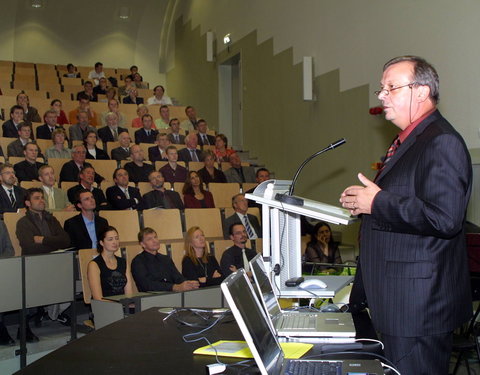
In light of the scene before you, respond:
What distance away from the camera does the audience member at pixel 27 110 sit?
304 inches

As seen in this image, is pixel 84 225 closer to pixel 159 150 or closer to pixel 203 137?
pixel 159 150

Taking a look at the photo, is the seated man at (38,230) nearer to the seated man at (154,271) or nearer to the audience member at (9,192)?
the audience member at (9,192)

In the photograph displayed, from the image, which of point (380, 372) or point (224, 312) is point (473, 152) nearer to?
point (224, 312)

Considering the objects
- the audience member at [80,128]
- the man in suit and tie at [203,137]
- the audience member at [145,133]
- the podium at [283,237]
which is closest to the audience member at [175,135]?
the audience member at [145,133]

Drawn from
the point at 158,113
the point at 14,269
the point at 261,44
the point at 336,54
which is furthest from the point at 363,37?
the point at 14,269

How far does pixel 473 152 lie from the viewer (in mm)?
5246

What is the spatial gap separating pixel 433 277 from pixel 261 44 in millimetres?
7934

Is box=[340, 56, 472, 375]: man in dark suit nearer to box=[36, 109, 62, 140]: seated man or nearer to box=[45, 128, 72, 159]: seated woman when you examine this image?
box=[45, 128, 72, 159]: seated woman

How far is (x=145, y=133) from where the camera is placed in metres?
8.07

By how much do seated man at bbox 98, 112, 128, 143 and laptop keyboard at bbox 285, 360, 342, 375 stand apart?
6534 mm

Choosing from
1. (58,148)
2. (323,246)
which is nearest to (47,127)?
(58,148)

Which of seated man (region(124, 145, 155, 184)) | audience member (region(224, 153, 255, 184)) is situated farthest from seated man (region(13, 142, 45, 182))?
audience member (region(224, 153, 255, 184))

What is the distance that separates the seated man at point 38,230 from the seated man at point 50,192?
67 centimetres

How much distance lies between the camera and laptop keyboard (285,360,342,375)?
149cm
